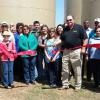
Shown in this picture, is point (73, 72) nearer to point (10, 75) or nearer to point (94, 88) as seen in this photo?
point (94, 88)

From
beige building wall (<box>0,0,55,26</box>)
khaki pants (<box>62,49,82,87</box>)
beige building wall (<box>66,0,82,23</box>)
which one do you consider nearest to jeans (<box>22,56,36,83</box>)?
khaki pants (<box>62,49,82,87</box>)

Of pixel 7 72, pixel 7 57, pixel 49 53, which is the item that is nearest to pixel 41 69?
pixel 49 53

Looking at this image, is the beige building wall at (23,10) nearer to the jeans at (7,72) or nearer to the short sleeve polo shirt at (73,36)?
the jeans at (7,72)

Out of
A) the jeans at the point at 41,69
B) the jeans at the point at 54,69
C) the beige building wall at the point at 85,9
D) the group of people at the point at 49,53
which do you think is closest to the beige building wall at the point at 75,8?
the beige building wall at the point at 85,9

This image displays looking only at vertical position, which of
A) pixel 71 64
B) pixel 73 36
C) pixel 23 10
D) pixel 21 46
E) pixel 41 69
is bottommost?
pixel 41 69

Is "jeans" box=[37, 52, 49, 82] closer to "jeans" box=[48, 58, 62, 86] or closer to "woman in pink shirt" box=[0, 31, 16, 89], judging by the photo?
"jeans" box=[48, 58, 62, 86]

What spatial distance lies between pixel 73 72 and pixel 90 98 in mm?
1466

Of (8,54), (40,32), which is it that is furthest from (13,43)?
(40,32)

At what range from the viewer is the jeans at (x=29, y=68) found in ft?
36.3

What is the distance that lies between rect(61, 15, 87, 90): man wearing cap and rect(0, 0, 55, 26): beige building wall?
3.23 meters

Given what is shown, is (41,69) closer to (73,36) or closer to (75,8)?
(73,36)

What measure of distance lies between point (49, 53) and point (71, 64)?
0.89 metres

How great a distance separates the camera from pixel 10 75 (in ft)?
34.9

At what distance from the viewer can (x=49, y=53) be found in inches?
432
